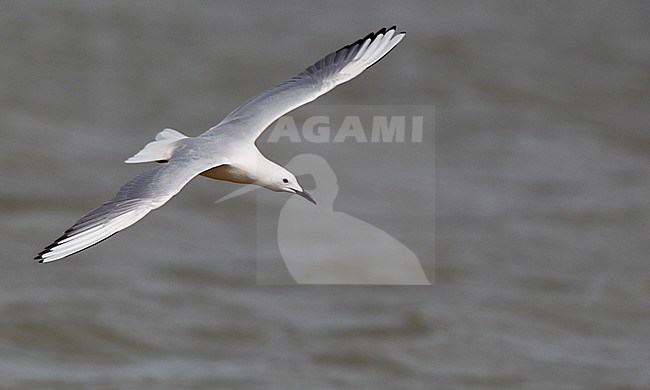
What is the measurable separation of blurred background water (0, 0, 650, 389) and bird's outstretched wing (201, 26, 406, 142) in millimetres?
4558

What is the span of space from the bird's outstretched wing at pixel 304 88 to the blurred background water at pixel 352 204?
4558 mm

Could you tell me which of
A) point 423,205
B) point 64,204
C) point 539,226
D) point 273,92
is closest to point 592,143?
point 539,226

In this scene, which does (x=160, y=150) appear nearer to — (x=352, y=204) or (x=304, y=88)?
(x=304, y=88)

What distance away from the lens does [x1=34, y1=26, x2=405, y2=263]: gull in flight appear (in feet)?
13.0

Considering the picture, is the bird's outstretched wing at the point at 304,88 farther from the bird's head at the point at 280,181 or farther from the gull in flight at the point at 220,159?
the bird's head at the point at 280,181

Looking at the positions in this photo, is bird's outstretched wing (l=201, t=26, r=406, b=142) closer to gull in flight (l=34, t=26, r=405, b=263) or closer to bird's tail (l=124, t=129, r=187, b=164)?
gull in flight (l=34, t=26, r=405, b=263)

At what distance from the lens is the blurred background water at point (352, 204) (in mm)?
9875

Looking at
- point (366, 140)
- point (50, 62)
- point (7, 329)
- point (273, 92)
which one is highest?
point (50, 62)

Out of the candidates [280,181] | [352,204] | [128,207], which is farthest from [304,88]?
[352,204]

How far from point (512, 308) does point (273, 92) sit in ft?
20.1

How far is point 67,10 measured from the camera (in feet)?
41.0

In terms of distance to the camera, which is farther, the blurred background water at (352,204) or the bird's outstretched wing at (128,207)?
the blurred background water at (352,204)

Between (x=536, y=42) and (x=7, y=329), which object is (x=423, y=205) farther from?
(x=7, y=329)

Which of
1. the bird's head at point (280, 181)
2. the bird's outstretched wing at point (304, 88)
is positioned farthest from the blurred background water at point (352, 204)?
the bird's head at point (280, 181)
